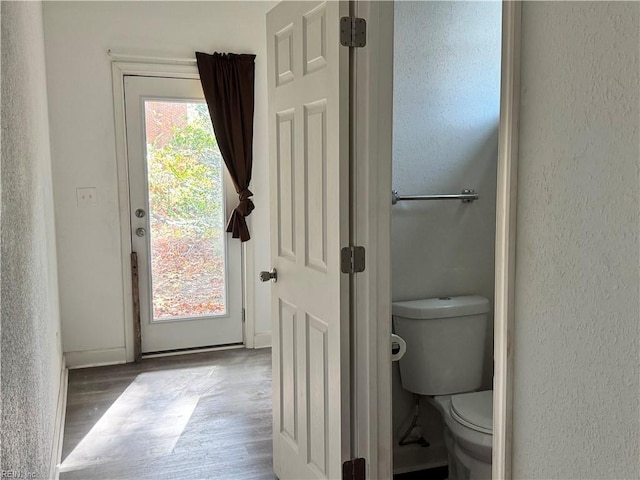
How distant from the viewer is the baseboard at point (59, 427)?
2447 millimetres

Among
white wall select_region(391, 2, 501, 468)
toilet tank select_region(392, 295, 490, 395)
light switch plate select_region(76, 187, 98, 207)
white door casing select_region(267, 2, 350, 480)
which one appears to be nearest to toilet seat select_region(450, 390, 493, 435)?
toilet tank select_region(392, 295, 490, 395)

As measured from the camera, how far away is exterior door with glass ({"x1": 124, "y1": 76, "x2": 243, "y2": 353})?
4.03m

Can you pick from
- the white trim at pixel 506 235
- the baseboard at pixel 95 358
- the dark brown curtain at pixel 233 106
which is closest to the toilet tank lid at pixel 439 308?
the white trim at pixel 506 235

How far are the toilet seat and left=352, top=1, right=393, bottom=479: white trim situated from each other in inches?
15.0

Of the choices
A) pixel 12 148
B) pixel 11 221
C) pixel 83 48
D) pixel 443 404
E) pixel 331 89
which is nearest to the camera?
pixel 11 221

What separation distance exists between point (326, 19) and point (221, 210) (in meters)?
2.54

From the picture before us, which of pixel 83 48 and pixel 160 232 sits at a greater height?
pixel 83 48

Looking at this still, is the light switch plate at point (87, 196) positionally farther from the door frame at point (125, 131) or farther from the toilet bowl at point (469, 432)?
the toilet bowl at point (469, 432)

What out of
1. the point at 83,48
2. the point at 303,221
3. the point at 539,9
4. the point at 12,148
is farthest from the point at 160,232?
the point at 539,9

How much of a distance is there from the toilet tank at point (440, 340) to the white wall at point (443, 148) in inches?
3.6

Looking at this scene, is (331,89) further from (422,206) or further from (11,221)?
(11,221)

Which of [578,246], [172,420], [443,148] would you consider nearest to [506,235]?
[578,246]

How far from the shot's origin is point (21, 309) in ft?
5.11

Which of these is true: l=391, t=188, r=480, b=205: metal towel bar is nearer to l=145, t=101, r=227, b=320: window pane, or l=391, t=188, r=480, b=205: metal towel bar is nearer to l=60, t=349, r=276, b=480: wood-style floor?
l=60, t=349, r=276, b=480: wood-style floor
